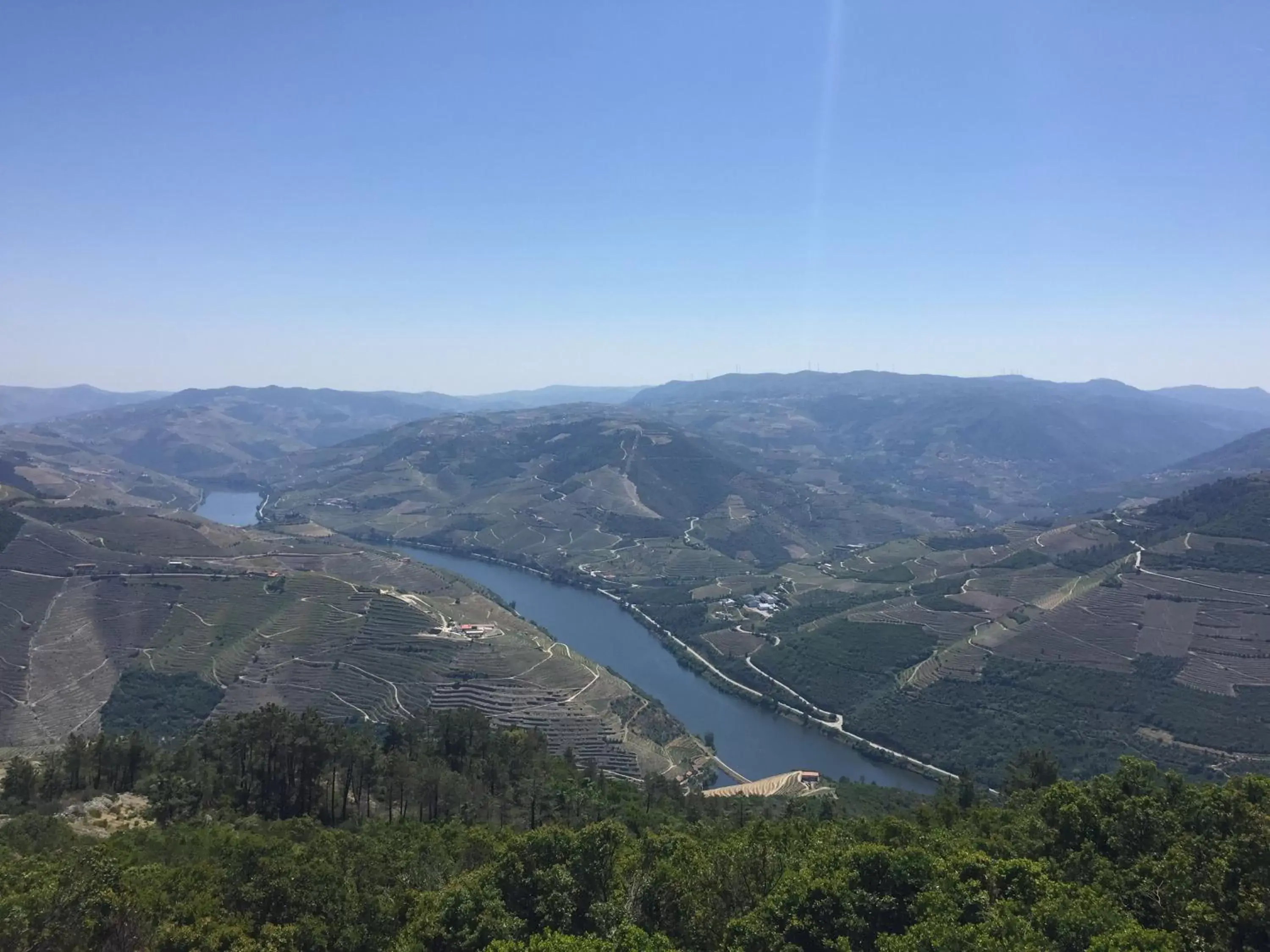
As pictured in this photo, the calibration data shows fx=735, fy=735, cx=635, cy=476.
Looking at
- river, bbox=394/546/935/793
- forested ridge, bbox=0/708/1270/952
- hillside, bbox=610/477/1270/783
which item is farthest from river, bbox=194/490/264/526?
forested ridge, bbox=0/708/1270/952

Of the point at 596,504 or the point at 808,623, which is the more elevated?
the point at 596,504

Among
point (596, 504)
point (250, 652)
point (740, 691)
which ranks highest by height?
point (596, 504)

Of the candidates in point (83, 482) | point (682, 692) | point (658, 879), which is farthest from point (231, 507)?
point (658, 879)

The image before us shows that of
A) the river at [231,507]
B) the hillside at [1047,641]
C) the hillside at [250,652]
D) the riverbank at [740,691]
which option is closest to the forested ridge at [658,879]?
the hillside at [250,652]

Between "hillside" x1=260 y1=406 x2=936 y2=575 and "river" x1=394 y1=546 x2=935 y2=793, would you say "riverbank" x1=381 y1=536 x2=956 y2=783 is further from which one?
"hillside" x1=260 y1=406 x2=936 y2=575

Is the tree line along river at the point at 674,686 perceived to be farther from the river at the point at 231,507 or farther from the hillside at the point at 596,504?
the river at the point at 231,507

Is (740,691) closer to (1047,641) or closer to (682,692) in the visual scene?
(682,692)

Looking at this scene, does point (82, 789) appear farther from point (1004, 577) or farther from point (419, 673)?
point (1004, 577)

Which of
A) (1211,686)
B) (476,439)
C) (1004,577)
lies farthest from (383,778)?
(476,439)
